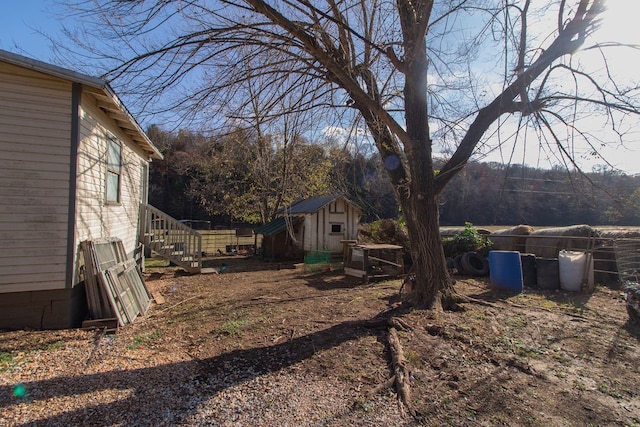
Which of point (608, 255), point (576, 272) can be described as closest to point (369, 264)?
point (576, 272)

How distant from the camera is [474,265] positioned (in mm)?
10711

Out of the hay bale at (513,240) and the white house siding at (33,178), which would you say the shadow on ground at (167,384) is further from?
the hay bale at (513,240)

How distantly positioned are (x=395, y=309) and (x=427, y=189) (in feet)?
6.73

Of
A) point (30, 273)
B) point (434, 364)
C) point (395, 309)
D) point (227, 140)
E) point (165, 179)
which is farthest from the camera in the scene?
point (165, 179)

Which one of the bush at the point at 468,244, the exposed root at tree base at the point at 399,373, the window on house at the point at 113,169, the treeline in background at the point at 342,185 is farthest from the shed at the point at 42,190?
the bush at the point at 468,244

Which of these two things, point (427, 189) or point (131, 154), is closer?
point (427, 189)

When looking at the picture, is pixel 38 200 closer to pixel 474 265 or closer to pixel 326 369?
pixel 326 369

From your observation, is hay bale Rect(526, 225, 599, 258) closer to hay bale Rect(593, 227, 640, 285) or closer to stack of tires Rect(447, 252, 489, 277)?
hay bale Rect(593, 227, 640, 285)

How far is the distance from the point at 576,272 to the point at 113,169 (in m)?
10.4

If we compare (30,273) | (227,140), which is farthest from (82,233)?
(227,140)

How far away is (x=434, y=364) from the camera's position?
12.7ft

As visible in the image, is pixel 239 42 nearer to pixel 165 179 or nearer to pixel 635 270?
pixel 635 270

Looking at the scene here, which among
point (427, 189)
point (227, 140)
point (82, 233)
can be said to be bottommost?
point (82, 233)

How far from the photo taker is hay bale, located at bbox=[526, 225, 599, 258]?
9.45 m
